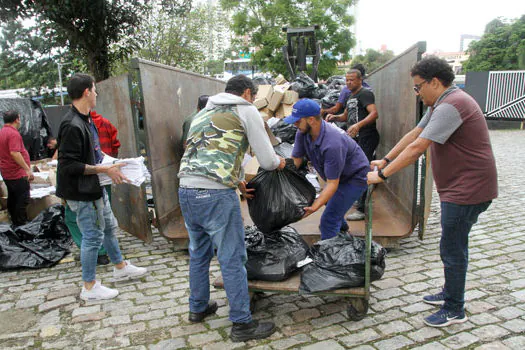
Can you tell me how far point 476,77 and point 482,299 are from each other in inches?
728

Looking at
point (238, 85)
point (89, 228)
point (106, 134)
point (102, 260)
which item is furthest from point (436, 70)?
point (102, 260)

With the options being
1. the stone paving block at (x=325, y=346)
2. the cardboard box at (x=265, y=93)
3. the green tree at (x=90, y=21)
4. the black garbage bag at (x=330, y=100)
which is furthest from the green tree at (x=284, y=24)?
the stone paving block at (x=325, y=346)

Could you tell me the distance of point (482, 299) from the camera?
315 centimetres

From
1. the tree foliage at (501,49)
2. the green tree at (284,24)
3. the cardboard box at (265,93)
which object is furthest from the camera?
the tree foliage at (501,49)

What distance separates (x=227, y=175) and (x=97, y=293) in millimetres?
1785

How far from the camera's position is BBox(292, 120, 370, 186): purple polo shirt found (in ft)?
10.3

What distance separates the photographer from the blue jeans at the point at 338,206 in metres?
3.41

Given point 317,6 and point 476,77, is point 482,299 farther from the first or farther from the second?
point 317,6

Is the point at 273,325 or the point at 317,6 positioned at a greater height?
the point at 317,6

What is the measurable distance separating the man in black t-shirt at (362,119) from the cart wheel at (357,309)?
1.91 m

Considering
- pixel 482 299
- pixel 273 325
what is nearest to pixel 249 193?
pixel 273 325

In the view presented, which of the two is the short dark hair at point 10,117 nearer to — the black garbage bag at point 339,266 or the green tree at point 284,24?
the black garbage bag at point 339,266

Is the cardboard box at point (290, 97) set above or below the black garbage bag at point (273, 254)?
above

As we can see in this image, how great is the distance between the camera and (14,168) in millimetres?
5266
